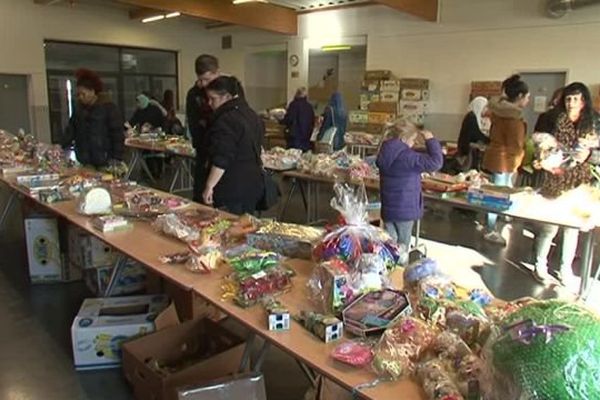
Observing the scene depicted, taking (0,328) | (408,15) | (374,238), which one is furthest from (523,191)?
(408,15)

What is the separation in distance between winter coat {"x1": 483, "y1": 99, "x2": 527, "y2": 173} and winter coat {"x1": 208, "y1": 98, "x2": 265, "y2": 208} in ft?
7.97

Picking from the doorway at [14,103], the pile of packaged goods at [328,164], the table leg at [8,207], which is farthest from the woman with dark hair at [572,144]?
the doorway at [14,103]

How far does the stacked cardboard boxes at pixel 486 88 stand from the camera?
24.6 ft

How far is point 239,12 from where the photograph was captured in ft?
31.2

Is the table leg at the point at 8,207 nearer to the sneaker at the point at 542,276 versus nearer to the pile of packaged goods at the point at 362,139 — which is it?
the sneaker at the point at 542,276

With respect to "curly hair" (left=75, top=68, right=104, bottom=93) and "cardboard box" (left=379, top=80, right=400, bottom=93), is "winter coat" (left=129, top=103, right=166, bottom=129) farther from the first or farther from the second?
"curly hair" (left=75, top=68, right=104, bottom=93)

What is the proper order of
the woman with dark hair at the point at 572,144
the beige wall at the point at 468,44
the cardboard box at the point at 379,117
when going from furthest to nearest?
the cardboard box at the point at 379,117 → the beige wall at the point at 468,44 → the woman with dark hair at the point at 572,144

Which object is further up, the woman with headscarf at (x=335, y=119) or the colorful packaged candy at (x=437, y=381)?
the woman with headscarf at (x=335, y=119)

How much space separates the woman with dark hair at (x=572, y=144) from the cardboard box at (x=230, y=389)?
249 cm

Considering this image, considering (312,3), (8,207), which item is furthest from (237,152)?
(312,3)

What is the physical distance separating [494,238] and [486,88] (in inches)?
140

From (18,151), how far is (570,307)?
5.23 m

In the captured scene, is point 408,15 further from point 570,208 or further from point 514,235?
point 570,208

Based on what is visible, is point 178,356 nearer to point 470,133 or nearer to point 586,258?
point 586,258
